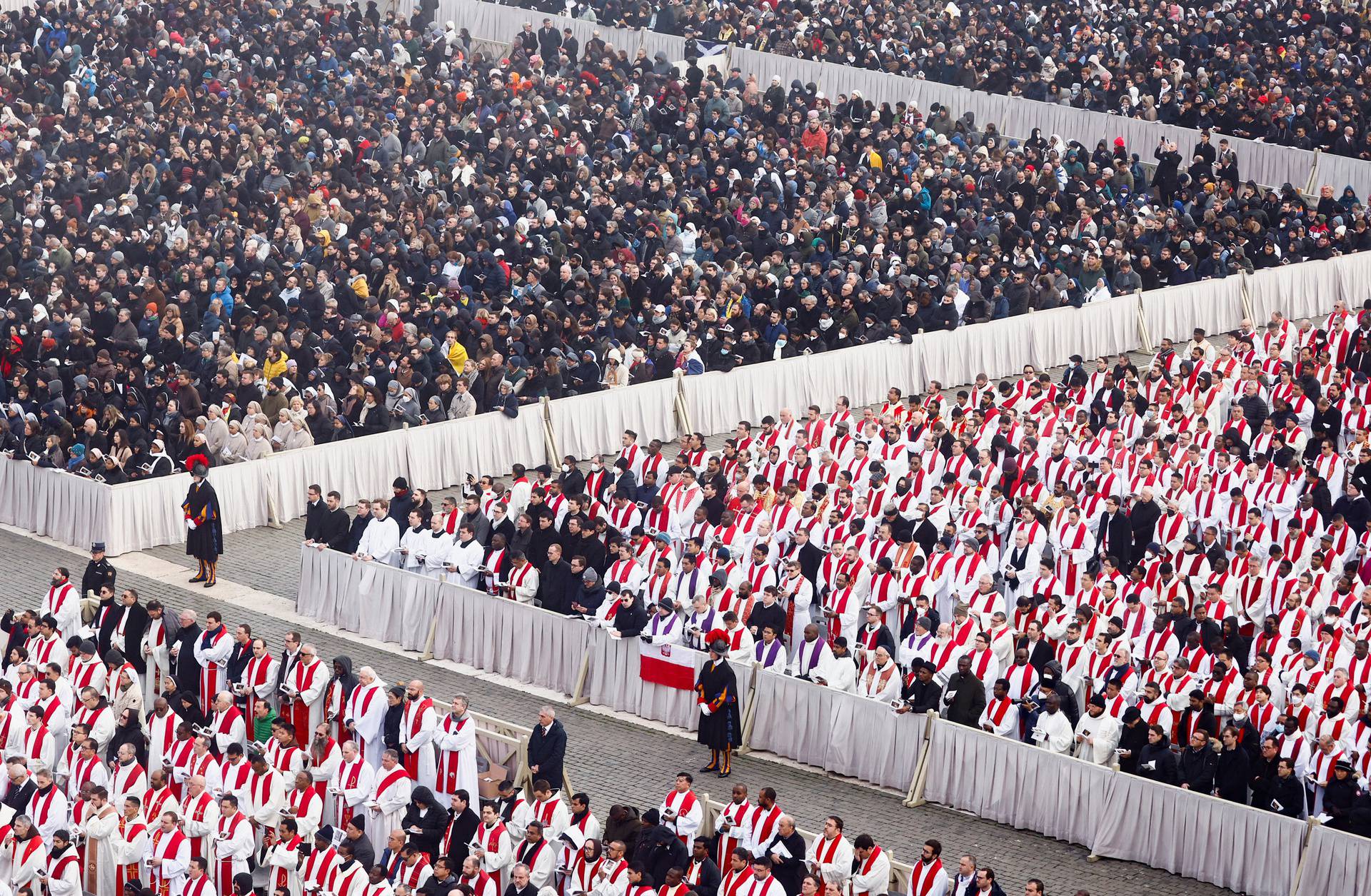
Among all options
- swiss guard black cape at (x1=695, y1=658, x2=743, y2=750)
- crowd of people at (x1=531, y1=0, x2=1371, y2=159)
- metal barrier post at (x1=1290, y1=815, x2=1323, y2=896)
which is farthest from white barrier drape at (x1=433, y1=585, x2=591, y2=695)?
crowd of people at (x1=531, y1=0, x2=1371, y2=159)

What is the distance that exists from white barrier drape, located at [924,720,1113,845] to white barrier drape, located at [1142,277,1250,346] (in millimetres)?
14039

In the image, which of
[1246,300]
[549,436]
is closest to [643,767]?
[549,436]

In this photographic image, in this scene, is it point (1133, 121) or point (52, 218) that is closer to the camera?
point (52, 218)

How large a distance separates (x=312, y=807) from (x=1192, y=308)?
60.9 feet

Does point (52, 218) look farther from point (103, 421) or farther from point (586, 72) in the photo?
point (586, 72)

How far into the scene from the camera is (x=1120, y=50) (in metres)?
41.2

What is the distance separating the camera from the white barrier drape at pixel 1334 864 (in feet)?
57.9

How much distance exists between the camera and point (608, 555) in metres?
23.2

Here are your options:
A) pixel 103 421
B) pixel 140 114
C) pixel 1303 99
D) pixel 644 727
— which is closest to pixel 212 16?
pixel 140 114

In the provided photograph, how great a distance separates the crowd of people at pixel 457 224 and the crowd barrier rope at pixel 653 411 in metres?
0.29

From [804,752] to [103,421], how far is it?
9793mm

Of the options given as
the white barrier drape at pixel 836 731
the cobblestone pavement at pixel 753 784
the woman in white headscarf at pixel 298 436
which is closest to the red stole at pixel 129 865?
the cobblestone pavement at pixel 753 784

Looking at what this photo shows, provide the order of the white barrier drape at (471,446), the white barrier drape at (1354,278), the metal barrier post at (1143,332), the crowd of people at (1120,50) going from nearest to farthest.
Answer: the white barrier drape at (471,446), the metal barrier post at (1143,332), the white barrier drape at (1354,278), the crowd of people at (1120,50)

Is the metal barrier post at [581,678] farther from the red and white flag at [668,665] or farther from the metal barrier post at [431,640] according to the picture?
the metal barrier post at [431,640]
